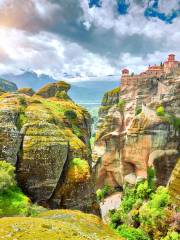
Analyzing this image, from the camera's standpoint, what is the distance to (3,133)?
817 inches

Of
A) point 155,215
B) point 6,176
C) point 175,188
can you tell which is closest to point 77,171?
point 6,176

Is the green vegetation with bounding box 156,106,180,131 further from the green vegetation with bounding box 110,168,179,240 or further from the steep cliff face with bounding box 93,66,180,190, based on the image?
the green vegetation with bounding box 110,168,179,240

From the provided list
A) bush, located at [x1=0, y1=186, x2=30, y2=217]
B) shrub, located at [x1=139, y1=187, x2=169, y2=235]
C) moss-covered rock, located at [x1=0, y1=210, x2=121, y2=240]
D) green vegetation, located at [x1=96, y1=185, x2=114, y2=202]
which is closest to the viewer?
moss-covered rock, located at [x1=0, y1=210, x2=121, y2=240]

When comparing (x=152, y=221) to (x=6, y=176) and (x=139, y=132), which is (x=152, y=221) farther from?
(x=139, y=132)

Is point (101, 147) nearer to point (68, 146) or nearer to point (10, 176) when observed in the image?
point (68, 146)

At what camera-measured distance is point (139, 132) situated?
58375 millimetres

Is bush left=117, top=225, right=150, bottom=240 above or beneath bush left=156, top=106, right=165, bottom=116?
beneath

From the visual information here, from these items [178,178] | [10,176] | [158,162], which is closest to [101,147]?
[158,162]

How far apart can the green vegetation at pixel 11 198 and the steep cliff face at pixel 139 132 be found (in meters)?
37.5

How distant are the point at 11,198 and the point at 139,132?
4258 centimetres

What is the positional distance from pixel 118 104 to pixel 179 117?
2354 centimetres

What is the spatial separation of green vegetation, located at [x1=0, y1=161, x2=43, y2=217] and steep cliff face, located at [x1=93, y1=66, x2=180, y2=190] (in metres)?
37.5

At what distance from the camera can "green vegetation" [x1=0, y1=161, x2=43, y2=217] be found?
1712cm

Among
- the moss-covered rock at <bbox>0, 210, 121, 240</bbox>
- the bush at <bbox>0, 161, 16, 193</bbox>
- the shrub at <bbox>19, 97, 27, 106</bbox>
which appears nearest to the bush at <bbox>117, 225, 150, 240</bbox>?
the shrub at <bbox>19, 97, 27, 106</bbox>
